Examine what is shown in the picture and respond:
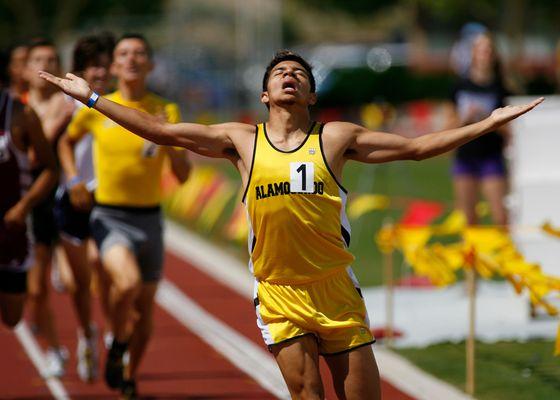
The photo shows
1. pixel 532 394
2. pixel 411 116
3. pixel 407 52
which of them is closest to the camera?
pixel 532 394

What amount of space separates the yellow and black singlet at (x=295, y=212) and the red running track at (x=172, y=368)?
2799mm

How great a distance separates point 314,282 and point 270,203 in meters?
0.46

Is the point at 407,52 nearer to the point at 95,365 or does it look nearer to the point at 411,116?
the point at 411,116

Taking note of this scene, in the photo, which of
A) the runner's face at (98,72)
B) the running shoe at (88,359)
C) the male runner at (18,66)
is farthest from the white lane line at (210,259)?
the runner's face at (98,72)

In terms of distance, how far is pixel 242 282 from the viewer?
1588 cm

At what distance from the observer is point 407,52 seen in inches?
2480

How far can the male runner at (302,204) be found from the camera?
6.88 meters

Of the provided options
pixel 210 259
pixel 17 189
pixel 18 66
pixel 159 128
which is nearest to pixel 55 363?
pixel 17 189

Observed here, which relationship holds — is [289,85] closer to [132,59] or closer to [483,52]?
[132,59]

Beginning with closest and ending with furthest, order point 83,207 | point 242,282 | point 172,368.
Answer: point 83,207
point 172,368
point 242,282

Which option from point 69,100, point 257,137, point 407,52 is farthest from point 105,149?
point 407,52

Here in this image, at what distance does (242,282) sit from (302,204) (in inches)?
357

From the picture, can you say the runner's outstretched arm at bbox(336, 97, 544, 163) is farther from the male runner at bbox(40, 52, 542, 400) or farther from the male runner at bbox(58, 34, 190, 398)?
the male runner at bbox(58, 34, 190, 398)

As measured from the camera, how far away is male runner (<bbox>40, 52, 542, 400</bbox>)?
6.88 m
